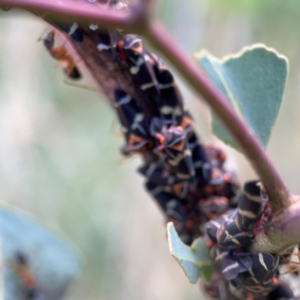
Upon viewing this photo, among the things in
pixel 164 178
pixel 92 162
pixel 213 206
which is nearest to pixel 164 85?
pixel 164 178

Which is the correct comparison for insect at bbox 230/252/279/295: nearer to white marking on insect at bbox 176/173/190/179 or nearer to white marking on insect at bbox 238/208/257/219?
white marking on insect at bbox 238/208/257/219

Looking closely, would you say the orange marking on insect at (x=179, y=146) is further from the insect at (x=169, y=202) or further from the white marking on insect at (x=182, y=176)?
the insect at (x=169, y=202)

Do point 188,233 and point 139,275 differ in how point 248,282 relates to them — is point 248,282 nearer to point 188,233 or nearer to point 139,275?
point 188,233

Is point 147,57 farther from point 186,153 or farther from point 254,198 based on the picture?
point 254,198

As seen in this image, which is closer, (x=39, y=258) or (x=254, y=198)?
(x=254, y=198)

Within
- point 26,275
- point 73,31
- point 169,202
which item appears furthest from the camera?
point 26,275

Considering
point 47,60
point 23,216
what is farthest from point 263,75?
point 47,60

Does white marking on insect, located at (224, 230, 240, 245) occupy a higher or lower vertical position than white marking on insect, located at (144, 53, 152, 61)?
lower

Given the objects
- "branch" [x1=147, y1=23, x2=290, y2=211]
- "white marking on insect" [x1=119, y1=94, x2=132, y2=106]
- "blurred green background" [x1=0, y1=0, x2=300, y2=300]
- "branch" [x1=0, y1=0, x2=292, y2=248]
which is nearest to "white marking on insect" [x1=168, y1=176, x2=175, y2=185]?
"white marking on insect" [x1=119, y1=94, x2=132, y2=106]
